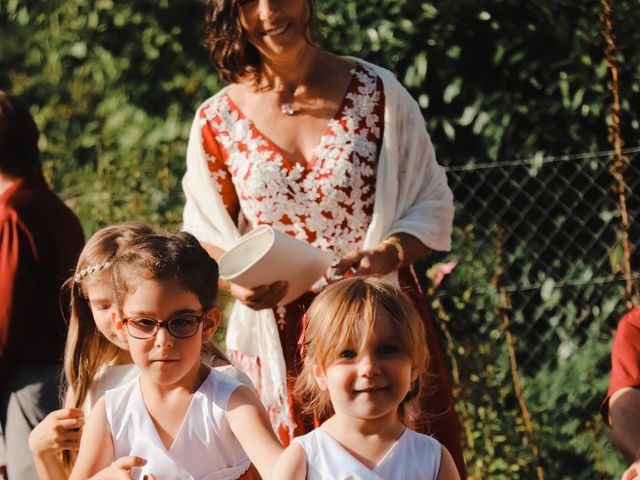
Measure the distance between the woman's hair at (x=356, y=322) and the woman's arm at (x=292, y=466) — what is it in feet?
0.56

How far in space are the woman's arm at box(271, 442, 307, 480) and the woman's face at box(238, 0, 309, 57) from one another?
1.29m

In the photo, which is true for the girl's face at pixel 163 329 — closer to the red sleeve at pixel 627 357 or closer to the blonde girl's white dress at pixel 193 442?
the blonde girl's white dress at pixel 193 442

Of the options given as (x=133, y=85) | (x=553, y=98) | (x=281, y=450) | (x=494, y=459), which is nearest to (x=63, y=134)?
(x=133, y=85)

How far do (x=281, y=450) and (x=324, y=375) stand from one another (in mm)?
183

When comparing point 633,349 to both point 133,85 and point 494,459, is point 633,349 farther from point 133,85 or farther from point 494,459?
point 133,85

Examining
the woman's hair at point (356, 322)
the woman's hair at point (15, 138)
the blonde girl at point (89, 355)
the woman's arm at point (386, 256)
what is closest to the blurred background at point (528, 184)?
the woman's hair at point (15, 138)

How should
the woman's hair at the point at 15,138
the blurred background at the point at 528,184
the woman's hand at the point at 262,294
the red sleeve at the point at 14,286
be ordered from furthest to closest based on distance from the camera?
the blurred background at the point at 528,184
the woman's hair at the point at 15,138
the red sleeve at the point at 14,286
the woman's hand at the point at 262,294

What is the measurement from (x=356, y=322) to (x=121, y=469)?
56 centimetres

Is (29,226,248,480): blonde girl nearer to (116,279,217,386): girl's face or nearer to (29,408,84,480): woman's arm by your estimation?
(29,408,84,480): woman's arm

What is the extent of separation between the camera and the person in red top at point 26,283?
356 centimetres

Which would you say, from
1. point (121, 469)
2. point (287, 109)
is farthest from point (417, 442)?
point (287, 109)

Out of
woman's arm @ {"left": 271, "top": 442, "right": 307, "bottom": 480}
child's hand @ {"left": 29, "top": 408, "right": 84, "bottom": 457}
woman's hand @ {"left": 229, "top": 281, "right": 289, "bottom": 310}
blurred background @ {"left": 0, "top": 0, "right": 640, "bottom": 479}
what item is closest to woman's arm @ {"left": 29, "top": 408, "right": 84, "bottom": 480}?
child's hand @ {"left": 29, "top": 408, "right": 84, "bottom": 457}

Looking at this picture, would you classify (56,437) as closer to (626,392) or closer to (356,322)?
(356,322)

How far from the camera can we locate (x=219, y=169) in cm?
327
